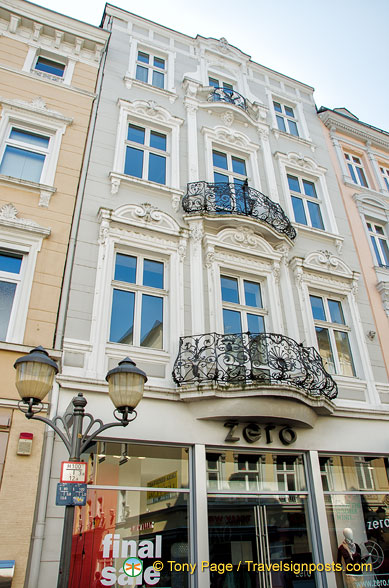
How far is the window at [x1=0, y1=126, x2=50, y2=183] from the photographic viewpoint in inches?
364

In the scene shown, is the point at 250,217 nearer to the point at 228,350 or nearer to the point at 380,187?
the point at 228,350

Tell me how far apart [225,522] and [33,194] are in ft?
23.3

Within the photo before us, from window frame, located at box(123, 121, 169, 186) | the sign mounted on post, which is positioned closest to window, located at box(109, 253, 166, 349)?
window frame, located at box(123, 121, 169, 186)

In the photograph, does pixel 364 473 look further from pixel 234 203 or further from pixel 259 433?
pixel 234 203

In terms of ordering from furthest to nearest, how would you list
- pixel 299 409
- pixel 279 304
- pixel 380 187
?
pixel 380 187
pixel 279 304
pixel 299 409

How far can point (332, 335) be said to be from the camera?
10.6m

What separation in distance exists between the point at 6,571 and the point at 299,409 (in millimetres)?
5198

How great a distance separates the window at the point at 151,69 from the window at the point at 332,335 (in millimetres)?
7838

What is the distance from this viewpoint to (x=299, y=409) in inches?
316

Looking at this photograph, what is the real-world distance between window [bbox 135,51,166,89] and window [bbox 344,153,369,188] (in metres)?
7.06

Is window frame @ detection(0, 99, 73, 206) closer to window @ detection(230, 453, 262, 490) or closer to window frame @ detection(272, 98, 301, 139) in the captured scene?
window @ detection(230, 453, 262, 490)

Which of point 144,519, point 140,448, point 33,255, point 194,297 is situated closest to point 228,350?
point 194,297

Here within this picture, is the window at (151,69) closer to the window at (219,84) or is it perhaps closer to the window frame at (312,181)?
the window at (219,84)

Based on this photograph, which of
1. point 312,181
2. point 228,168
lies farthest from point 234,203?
point 312,181
